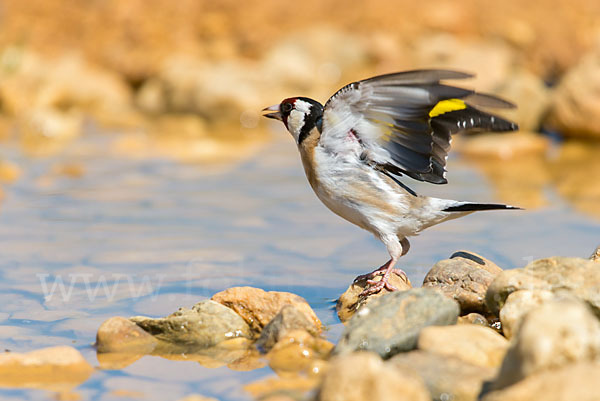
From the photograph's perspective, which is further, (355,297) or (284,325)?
(355,297)

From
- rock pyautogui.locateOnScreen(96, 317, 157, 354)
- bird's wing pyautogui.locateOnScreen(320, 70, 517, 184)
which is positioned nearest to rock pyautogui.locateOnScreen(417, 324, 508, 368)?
bird's wing pyautogui.locateOnScreen(320, 70, 517, 184)

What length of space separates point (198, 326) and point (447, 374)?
150cm

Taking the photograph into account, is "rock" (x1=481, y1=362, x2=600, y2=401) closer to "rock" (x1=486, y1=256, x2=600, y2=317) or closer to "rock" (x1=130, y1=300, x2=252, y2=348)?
"rock" (x1=486, y1=256, x2=600, y2=317)

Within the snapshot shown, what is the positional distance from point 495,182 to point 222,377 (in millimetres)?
5602

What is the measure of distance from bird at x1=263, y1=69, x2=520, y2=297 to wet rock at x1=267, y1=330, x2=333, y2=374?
0.81 m

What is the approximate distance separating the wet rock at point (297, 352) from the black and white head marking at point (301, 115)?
4.75ft

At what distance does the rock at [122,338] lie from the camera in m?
4.39

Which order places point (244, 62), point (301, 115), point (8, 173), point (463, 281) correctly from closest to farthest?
point (463, 281) → point (301, 115) → point (8, 173) → point (244, 62)

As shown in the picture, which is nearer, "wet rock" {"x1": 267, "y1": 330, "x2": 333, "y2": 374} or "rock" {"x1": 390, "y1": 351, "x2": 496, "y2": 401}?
"rock" {"x1": 390, "y1": 351, "x2": 496, "y2": 401}

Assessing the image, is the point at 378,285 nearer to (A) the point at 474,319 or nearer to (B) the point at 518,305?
(A) the point at 474,319

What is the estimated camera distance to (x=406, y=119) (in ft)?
15.9

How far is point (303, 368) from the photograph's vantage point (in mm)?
4047

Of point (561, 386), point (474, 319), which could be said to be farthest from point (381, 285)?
point (561, 386)

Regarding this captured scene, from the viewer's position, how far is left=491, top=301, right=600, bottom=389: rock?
310cm
